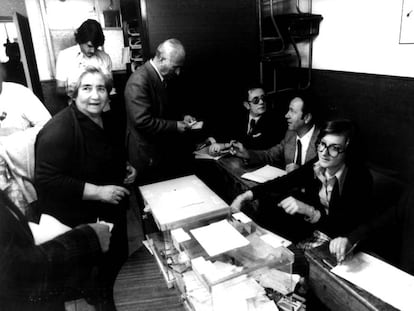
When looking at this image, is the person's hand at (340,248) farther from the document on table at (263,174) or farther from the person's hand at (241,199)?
the document on table at (263,174)

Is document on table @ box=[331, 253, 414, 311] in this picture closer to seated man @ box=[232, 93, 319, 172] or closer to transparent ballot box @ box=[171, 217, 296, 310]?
transparent ballot box @ box=[171, 217, 296, 310]

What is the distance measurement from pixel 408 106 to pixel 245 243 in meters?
1.71

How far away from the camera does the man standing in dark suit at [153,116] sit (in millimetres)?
2324

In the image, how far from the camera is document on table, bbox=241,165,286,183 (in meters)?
2.16

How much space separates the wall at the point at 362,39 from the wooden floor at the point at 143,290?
203cm

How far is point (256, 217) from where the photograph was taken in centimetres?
208

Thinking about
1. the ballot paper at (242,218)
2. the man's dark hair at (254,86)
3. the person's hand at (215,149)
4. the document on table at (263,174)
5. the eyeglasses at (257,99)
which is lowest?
the document on table at (263,174)

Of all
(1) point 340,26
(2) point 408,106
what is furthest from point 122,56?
(2) point 408,106

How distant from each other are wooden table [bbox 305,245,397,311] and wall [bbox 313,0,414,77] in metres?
1.61

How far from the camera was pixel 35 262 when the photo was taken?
871 millimetres

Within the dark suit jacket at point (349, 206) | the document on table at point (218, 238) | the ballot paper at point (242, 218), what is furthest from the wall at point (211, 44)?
the document on table at point (218, 238)

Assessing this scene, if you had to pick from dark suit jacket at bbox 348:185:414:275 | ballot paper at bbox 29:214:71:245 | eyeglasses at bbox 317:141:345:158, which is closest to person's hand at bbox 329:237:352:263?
dark suit jacket at bbox 348:185:414:275

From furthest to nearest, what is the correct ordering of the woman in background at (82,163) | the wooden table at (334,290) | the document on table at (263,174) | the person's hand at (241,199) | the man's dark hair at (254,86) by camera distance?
the man's dark hair at (254,86)
the document on table at (263,174)
the person's hand at (241,199)
the woman in background at (82,163)
the wooden table at (334,290)

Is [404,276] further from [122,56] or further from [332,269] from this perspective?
[122,56]
